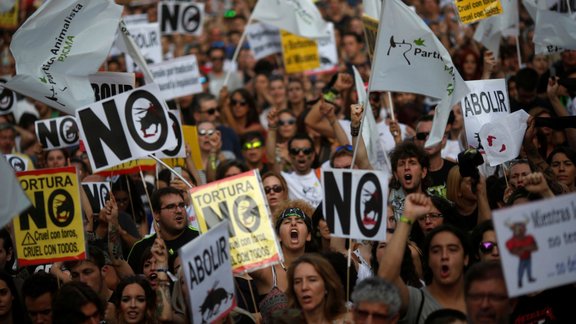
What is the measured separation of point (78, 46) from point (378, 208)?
3.57m

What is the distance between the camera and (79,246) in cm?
788

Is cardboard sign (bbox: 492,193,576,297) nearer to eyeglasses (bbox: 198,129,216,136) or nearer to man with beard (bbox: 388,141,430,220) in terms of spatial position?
man with beard (bbox: 388,141,430,220)

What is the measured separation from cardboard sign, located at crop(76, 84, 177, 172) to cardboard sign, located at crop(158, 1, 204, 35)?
7240mm

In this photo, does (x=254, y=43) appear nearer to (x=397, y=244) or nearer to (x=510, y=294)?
(x=397, y=244)

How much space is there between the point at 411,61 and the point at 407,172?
3.38 feet

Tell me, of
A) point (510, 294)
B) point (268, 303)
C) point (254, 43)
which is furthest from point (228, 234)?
point (254, 43)

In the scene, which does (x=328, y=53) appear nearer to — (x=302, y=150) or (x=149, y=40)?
(x=149, y=40)

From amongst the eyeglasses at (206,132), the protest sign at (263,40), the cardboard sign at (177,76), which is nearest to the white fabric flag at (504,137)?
the eyeglasses at (206,132)

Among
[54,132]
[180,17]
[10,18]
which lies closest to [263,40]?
[180,17]

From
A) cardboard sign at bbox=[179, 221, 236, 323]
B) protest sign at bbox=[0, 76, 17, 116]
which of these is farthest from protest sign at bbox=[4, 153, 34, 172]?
cardboard sign at bbox=[179, 221, 236, 323]

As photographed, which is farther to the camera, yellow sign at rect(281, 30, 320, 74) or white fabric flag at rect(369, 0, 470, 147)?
yellow sign at rect(281, 30, 320, 74)

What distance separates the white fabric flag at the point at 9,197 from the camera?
6.81 meters

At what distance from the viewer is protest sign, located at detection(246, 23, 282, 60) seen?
15953mm

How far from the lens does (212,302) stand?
6.84m
